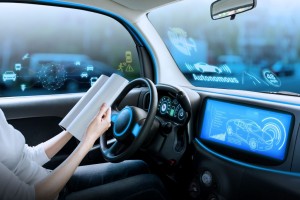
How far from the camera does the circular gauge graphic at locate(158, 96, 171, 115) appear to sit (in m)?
2.09

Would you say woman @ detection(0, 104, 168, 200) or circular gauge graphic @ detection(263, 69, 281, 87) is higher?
circular gauge graphic @ detection(263, 69, 281, 87)

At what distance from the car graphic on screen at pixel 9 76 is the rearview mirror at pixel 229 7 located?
156cm

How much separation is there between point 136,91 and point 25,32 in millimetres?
1087

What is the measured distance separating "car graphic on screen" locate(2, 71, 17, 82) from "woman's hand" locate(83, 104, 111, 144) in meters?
1.37

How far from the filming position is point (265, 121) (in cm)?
166

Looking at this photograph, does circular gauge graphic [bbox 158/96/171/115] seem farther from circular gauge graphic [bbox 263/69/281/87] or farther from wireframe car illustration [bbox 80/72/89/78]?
wireframe car illustration [bbox 80/72/89/78]

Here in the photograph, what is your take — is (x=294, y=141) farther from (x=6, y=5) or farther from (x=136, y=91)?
(x=6, y=5)

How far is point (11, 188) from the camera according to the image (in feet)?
3.95

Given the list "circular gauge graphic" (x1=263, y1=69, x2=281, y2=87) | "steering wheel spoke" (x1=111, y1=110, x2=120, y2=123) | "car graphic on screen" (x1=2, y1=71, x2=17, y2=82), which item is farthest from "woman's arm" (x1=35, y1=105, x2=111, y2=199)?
"car graphic on screen" (x1=2, y1=71, x2=17, y2=82)

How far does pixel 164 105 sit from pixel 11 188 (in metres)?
1.13

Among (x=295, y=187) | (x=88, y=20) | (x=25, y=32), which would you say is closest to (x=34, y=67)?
(x=25, y=32)

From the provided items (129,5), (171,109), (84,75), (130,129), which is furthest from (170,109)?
(84,75)

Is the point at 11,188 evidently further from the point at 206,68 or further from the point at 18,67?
the point at 206,68

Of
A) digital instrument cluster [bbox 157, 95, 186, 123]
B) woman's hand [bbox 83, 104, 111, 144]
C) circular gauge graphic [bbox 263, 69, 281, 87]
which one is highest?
circular gauge graphic [bbox 263, 69, 281, 87]
